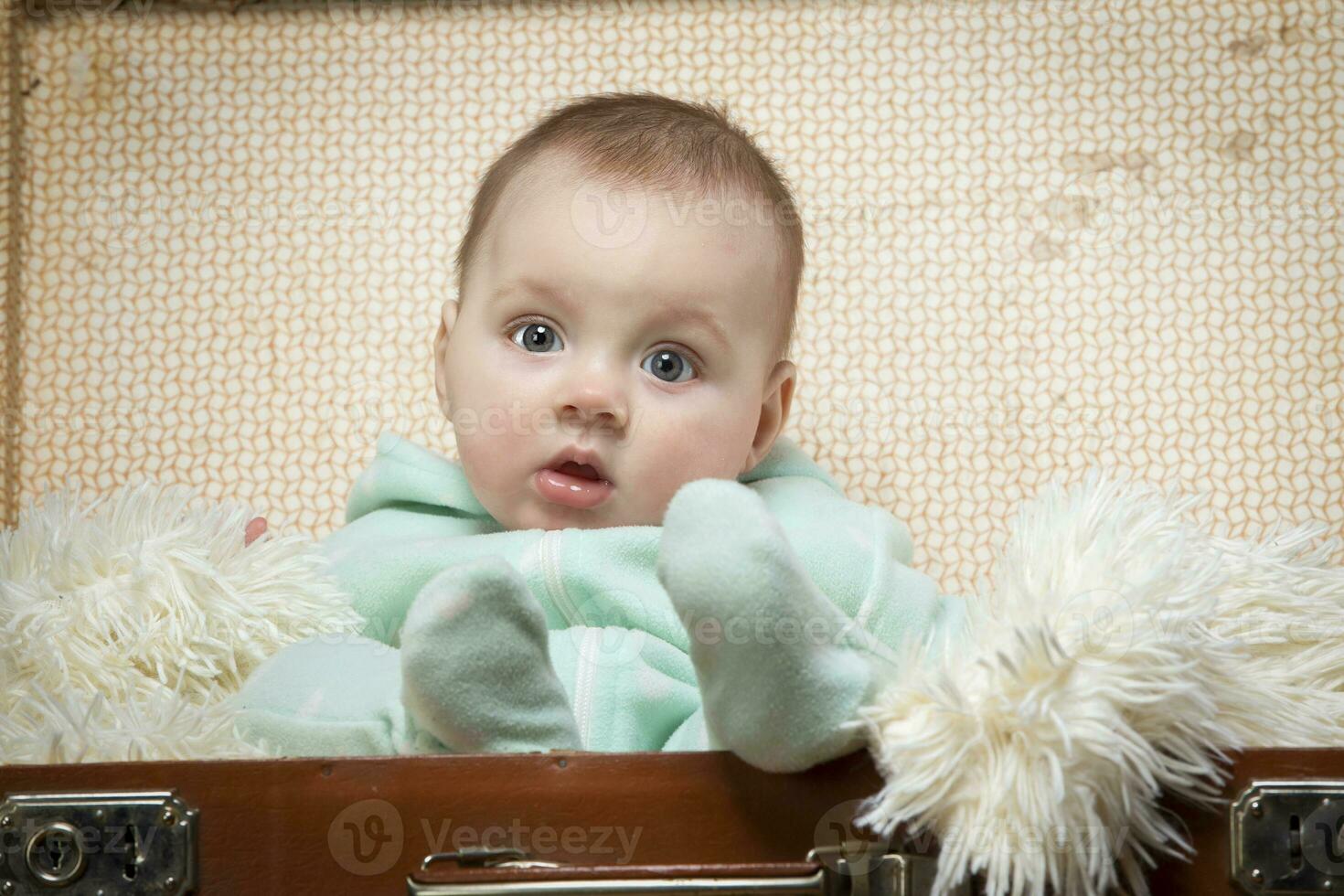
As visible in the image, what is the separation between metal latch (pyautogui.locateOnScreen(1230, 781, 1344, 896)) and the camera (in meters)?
0.66

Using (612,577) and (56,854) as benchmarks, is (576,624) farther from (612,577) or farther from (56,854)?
(56,854)

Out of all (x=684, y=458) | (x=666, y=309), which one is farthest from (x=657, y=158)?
(x=684, y=458)

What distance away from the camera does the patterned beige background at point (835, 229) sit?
126cm

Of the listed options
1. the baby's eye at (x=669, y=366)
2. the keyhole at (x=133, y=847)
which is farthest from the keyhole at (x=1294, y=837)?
the keyhole at (x=133, y=847)

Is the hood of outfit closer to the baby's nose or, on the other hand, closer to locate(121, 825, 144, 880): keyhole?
the baby's nose

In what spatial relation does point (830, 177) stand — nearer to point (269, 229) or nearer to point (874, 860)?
point (269, 229)

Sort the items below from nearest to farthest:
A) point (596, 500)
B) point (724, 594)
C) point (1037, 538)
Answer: point (724, 594)
point (1037, 538)
point (596, 500)

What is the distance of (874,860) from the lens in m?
0.64

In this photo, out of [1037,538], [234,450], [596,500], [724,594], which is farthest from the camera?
[234,450]

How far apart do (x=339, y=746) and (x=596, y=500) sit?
254 millimetres

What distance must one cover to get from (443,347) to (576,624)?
0.97 ft

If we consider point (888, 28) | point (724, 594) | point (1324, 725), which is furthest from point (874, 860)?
point (888, 28)

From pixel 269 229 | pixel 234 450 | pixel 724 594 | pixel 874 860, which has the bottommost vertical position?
pixel 874 860

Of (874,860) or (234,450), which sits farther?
(234,450)
